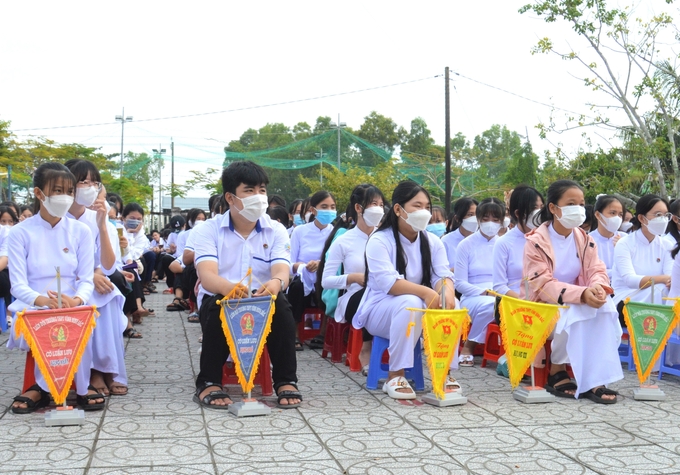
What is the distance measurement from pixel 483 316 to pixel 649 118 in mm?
8899

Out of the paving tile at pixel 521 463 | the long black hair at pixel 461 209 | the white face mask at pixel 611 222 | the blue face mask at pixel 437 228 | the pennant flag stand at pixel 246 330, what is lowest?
the paving tile at pixel 521 463

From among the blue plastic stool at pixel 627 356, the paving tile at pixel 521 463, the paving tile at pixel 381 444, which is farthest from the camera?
the blue plastic stool at pixel 627 356

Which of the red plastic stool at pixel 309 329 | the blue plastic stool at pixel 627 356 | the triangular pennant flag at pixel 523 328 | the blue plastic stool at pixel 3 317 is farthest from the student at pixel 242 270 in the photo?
the blue plastic stool at pixel 3 317

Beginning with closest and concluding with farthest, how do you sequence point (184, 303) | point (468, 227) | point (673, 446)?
1. point (673, 446)
2. point (468, 227)
3. point (184, 303)

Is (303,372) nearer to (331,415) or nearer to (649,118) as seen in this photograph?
(331,415)

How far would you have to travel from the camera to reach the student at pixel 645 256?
6719 millimetres

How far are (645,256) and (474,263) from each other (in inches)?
61.7

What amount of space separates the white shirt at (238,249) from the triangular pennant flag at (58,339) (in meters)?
0.95

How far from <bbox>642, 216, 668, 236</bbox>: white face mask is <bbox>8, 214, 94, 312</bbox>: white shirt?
4840 mm

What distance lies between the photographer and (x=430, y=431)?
4.32 m

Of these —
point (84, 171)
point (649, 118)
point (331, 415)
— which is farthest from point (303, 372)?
point (649, 118)

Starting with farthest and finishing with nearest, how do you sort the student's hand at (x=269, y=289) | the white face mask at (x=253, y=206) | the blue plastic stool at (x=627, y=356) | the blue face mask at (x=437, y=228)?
the blue face mask at (x=437, y=228), the blue plastic stool at (x=627, y=356), the white face mask at (x=253, y=206), the student's hand at (x=269, y=289)

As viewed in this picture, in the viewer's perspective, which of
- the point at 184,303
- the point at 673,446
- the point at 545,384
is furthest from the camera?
the point at 184,303

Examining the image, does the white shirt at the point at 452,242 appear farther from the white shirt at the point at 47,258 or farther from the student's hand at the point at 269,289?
the white shirt at the point at 47,258
